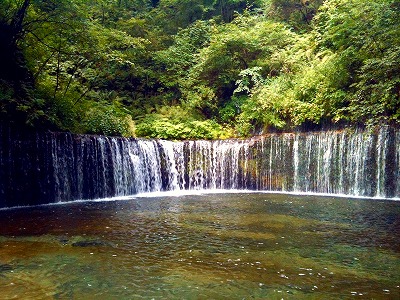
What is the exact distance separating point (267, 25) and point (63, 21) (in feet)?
43.8

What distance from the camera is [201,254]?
6410 millimetres

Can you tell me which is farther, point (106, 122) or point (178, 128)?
point (178, 128)

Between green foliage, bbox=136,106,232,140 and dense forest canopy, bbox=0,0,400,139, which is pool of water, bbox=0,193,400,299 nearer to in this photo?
dense forest canopy, bbox=0,0,400,139

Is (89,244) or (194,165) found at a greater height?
(194,165)

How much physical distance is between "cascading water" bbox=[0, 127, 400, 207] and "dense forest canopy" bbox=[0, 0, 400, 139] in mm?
972

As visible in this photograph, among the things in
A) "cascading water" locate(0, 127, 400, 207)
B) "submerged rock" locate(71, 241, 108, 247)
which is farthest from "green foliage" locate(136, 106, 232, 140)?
"submerged rock" locate(71, 241, 108, 247)

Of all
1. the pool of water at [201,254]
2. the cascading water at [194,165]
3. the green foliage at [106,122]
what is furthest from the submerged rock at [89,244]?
the green foliage at [106,122]

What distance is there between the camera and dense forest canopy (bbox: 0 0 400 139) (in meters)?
13.5

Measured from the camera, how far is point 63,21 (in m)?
13.3

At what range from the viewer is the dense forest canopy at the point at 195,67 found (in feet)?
44.4

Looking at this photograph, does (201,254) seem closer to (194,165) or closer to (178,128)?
(194,165)

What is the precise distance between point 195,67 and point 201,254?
18429 millimetres

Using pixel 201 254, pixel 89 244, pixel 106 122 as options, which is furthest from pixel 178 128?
pixel 201 254

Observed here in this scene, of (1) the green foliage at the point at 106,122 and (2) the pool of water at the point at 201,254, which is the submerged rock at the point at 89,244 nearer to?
(2) the pool of water at the point at 201,254
